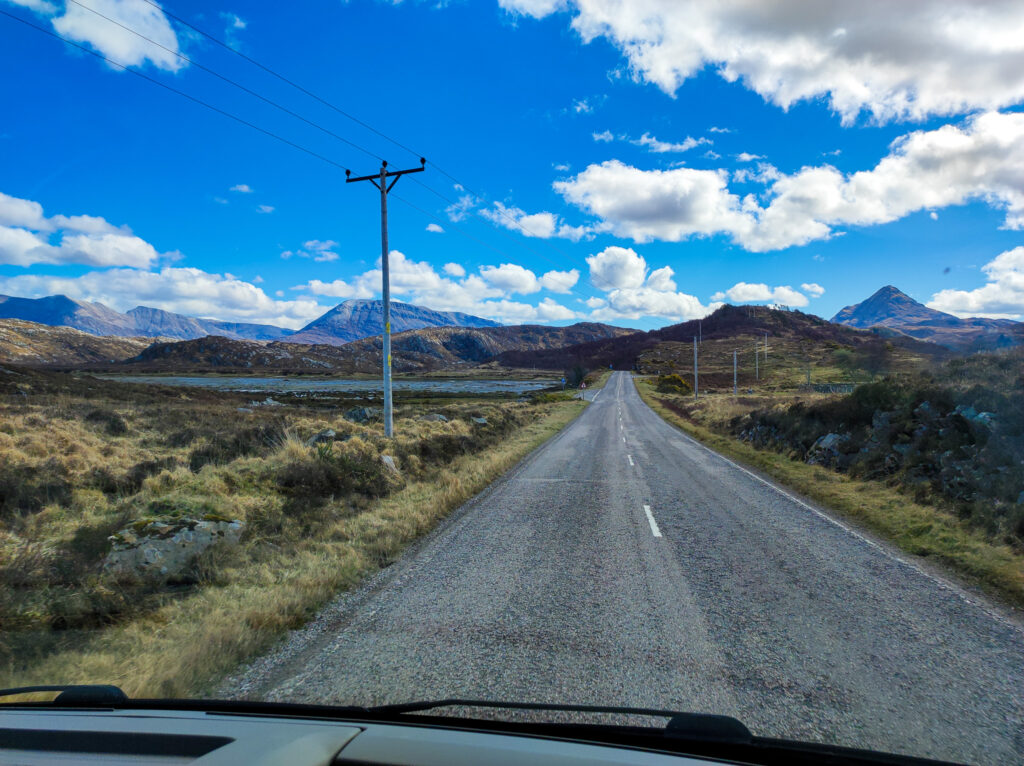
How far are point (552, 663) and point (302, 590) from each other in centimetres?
299

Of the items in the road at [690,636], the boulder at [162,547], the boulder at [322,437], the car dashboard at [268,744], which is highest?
the car dashboard at [268,744]

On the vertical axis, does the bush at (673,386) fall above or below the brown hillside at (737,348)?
below

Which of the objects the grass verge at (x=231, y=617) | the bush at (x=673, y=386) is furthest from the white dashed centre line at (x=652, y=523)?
the bush at (x=673, y=386)

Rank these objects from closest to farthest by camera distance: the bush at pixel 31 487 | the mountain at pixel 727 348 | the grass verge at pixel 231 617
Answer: the grass verge at pixel 231 617, the bush at pixel 31 487, the mountain at pixel 727 348

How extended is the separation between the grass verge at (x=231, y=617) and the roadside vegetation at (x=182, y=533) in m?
0.02

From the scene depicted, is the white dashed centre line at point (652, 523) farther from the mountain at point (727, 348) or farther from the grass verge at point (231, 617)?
the mountain at point (727, 348)

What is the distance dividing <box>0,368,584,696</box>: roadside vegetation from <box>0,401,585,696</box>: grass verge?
0.06 ft

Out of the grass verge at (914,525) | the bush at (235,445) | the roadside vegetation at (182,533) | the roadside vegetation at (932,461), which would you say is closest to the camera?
the roadside vegetation at (182,533)

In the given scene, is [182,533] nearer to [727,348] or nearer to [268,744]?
[268,744]

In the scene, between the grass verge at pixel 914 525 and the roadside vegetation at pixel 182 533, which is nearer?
the roadside vegetation at pixel 182 533

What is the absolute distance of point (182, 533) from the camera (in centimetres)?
614

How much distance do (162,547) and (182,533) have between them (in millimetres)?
315

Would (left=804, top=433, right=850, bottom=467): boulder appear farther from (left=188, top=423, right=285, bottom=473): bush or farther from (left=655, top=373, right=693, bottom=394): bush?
(left=655, top=373, right=693, bottom=394): bush

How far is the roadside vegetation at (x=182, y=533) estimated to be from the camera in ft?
13.8
